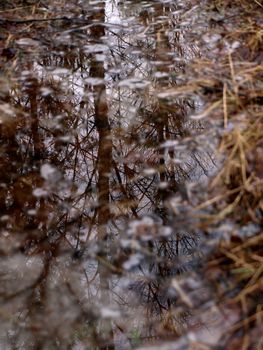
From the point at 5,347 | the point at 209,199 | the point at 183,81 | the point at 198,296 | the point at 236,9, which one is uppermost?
the point at 236,9

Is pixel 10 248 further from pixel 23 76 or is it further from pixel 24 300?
pixel 23 76

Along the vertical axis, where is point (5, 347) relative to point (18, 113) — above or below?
below

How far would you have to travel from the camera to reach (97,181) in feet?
7.25

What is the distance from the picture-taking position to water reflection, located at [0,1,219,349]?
1.62 metres

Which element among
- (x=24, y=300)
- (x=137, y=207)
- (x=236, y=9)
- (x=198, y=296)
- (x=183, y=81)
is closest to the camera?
(x=198, y=296)

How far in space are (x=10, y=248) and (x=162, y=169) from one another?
31.9 inches

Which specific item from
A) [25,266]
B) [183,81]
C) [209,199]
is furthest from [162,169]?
[25,266]

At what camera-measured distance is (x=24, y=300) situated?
1.69 metres

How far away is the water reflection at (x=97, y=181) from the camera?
1616mm

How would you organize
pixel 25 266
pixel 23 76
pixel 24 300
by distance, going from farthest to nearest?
pixel 23 76 < pixel 25 266 < pixel 24 300

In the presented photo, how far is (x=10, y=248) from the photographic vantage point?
185 cm

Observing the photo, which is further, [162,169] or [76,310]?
[162,169]

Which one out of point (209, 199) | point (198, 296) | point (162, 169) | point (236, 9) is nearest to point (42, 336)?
point (198, 296)

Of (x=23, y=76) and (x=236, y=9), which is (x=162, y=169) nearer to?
(x=23, y=76)
